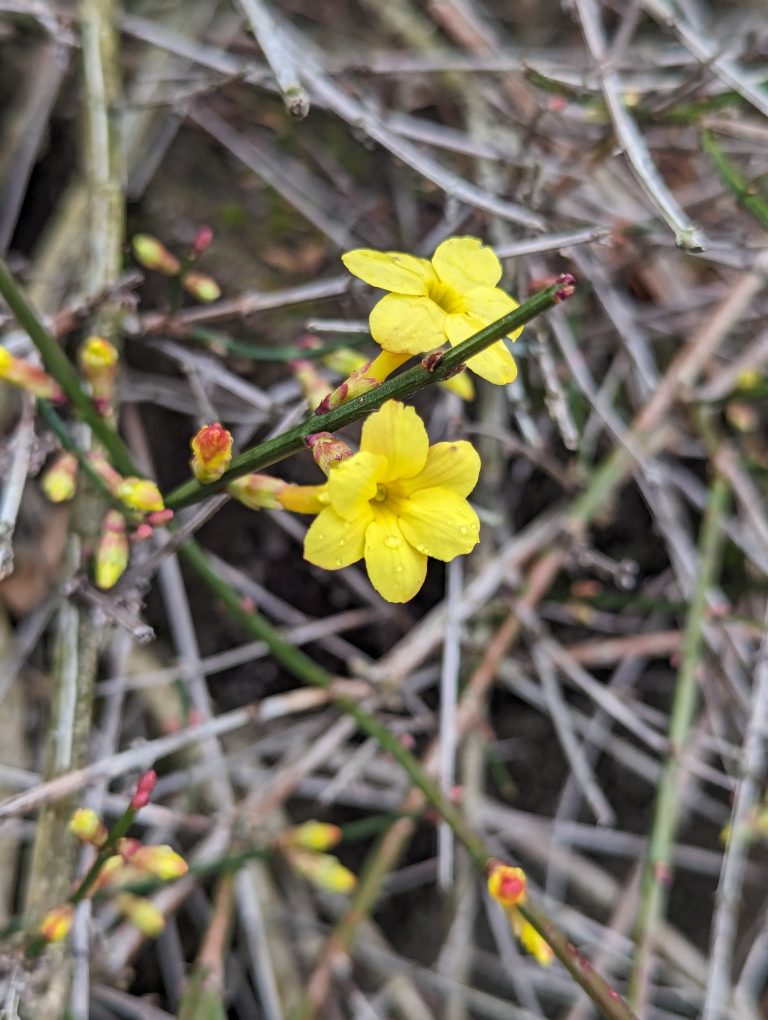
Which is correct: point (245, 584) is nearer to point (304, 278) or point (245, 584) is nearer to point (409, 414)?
point (304, 278)

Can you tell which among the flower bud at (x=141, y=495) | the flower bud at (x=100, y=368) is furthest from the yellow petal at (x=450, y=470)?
the flower bud at (x=100, y=368)

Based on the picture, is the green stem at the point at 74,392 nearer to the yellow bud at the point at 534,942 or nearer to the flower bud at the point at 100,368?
the flower bud at the point at 100,368

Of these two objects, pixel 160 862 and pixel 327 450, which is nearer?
pixel 327 450

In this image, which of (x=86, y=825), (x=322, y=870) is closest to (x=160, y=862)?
(x=86, y=825)

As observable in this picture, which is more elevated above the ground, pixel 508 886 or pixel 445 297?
pixel 445 297

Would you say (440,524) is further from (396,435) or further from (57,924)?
(57,924)

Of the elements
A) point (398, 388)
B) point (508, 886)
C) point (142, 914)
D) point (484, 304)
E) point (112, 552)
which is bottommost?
point (142, 914)

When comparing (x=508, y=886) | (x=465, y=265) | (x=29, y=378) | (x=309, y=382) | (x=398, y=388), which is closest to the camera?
(x=398, y=388)

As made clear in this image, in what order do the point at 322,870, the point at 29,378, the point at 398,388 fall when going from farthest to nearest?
the point at 322,870 → the point at 29,378 → the point at 398,388
